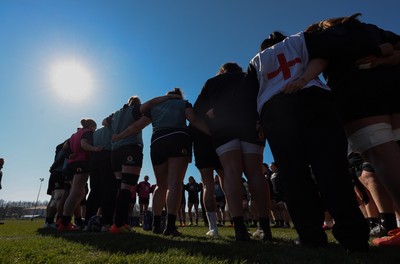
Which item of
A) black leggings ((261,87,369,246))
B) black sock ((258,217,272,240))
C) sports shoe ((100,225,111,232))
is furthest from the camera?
sports shoe ((100,225,111,232))

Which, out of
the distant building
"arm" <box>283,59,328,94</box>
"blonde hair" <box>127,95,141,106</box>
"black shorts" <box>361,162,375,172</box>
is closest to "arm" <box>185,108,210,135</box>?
"blonde hair" <box>127,95,141,106</box>

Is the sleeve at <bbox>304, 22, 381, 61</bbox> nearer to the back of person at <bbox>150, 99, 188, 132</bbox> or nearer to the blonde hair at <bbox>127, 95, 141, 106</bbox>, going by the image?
the back of person at <bbox>150, 99, 188, 132</bbox>

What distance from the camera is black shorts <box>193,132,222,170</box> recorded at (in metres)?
4.73

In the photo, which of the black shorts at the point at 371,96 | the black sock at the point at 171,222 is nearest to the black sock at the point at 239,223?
the black sock at the point at 171,222

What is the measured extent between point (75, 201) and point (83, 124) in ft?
6.37

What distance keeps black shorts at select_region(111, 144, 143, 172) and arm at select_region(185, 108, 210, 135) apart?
1.22 m

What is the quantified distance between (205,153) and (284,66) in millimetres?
2443

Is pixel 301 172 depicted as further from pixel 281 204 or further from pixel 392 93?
pixel 281 204

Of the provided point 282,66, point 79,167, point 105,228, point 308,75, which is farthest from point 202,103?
point 79,167

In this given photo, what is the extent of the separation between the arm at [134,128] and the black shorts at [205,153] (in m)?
0.90

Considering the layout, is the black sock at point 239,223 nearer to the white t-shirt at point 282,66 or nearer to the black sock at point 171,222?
the black sock at point 171,222

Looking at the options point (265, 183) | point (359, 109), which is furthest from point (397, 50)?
point (265, 183)

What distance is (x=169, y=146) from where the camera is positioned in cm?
431

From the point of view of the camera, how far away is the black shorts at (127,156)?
483 cm
